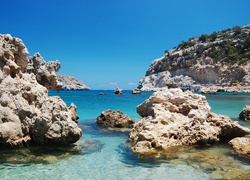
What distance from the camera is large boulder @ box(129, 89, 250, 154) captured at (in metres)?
10.1

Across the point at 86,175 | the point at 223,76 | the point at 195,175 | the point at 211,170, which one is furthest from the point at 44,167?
the point at 223,76

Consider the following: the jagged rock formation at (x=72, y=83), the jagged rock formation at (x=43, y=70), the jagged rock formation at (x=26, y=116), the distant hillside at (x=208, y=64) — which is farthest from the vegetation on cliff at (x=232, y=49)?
the jagged rock formation at (x=26, y=116)

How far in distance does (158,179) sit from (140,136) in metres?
3.09

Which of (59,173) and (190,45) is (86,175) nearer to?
(59,173)

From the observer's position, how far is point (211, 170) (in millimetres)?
7680

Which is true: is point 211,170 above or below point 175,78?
below

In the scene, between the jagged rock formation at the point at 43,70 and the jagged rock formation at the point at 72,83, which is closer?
the jagged rock formation at the point at 43,70

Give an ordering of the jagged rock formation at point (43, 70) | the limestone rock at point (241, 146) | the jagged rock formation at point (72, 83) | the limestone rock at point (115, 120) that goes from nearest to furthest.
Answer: the limestone rock at point (241, 146)
the jagged rock formation at point (43, 70)
the limestone rock at point (115, 120)
the jagged rock formation at point (72, 83)

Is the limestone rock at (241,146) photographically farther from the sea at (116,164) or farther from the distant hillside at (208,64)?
A: the distant hillside at (208,64)

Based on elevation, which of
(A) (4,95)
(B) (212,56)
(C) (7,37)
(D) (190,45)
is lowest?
(A) (4,95)

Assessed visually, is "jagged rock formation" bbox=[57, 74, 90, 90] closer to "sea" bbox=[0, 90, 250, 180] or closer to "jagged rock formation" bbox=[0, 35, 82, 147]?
"jagged rock formation" bbox=[0, 35, 82, 147]

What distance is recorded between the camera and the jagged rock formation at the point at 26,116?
962cm

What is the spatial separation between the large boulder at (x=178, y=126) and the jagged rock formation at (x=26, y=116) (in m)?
2.77

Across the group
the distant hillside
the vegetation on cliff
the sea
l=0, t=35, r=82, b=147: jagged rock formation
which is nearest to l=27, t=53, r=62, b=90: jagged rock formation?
l=0, t=35, r=82, b=147: jagged rock formation
